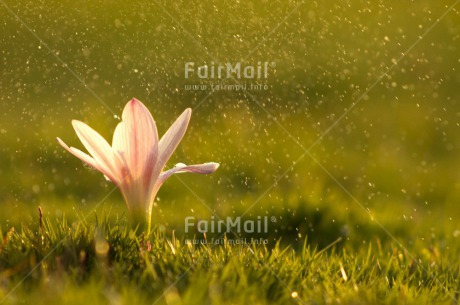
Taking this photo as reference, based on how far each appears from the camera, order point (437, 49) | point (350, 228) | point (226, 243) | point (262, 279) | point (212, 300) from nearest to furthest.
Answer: point (212, 300) < point (262, 279) < point (226, 243) < point (350, 228) < point (437, 49)

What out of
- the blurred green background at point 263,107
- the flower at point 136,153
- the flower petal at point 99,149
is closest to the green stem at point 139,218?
the flower at point 136,153

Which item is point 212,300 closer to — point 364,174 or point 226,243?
point 226,243

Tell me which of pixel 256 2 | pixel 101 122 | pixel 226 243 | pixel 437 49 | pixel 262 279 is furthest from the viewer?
pixel 437 49

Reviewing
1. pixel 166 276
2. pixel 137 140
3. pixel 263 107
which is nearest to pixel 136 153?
pixel 137 140

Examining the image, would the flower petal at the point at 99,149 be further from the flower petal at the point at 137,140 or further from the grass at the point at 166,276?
the grass at the point at 166,276

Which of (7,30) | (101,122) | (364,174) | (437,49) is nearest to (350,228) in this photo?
(364,174)

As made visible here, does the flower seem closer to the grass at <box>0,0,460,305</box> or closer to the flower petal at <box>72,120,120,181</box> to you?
the flower petal at <box>72,120,120,181</box>
